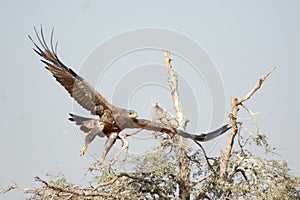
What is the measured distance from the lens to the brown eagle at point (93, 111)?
812 centimetres

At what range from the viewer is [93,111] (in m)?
8.45

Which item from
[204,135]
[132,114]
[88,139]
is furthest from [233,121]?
[88,139]

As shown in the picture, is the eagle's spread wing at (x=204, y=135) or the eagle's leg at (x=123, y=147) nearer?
the eagle's leg at (x=123, y=147)

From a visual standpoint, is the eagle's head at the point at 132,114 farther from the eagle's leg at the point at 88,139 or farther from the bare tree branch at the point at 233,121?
the bare tree branch at the point at 233,121

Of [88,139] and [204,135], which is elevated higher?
[204,135]

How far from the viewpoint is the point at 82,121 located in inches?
323

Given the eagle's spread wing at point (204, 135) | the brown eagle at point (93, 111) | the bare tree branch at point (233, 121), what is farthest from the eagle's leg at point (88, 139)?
the bare tree branch at point (233, 121)

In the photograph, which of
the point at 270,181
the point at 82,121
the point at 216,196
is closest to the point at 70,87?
the point at 82,121

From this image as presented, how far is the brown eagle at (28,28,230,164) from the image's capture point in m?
8.12

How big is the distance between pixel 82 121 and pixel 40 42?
1.40 metres

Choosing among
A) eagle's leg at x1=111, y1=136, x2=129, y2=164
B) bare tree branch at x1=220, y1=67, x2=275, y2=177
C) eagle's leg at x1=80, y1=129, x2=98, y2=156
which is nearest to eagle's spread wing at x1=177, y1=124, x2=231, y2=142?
bare tree branch at x1=220, y1=67, x2=275, y2=177

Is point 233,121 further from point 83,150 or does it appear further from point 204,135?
point 83,150

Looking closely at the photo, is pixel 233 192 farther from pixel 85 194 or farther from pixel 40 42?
pixel 40 42

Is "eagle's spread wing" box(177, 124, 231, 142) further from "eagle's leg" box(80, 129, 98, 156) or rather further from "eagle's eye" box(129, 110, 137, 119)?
"eagle's leg" box(80, 129, 98, 156)
